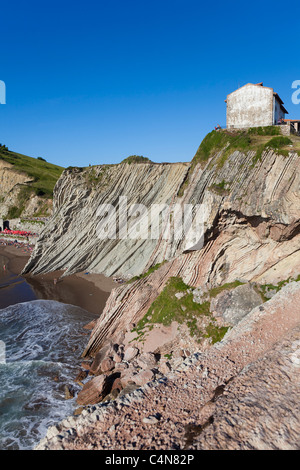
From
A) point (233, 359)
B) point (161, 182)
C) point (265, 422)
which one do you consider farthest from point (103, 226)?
point (265, 422)

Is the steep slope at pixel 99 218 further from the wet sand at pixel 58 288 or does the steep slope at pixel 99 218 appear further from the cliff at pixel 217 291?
the cliff at pixel 217 291

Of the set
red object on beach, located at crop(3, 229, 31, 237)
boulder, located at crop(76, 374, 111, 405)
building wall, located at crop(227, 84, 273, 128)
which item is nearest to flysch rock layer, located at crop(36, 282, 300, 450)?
boulder, located at crop(76, 374, 111, 405)

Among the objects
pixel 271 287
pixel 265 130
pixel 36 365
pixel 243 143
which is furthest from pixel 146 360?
pixel 265 130

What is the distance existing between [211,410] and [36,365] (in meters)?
11.2

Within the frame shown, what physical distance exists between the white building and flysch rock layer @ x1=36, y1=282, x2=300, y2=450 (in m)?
14.7

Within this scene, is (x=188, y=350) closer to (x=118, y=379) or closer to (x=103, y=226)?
(x=118, y=379)

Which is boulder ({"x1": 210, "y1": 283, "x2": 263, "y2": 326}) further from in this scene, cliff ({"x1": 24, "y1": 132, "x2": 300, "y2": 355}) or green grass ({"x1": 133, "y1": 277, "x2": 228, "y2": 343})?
cliff ({"x1": 24, "y1": 132, "x2": 300, "y2": 355})

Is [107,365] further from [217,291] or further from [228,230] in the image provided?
[228,230]

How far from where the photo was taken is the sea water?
11578 millimetres

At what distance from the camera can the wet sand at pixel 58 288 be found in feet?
79.1

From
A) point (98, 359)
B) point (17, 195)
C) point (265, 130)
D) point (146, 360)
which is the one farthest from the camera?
point (17, 195)

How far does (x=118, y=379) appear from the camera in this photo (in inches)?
507

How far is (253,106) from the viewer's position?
1964 centimetres

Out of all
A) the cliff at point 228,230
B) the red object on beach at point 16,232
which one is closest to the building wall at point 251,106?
the cliff at point 228,230
